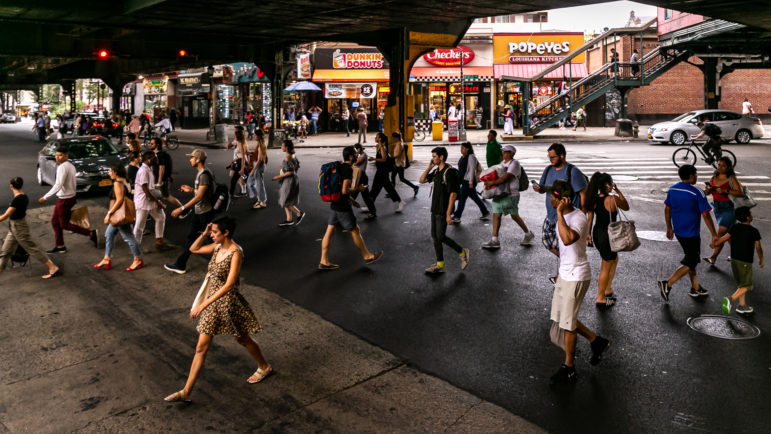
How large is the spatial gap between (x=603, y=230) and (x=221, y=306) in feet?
15.5

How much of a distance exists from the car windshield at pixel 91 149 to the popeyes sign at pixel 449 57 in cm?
2786

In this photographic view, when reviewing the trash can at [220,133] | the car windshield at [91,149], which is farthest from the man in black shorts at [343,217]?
the trash can at [220,133]

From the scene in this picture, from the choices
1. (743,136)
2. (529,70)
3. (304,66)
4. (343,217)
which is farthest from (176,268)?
(529,70)

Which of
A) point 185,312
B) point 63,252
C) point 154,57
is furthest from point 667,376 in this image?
point 154,57

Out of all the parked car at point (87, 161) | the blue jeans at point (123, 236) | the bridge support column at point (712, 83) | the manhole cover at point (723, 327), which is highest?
the bridge support column at point (712, 83)

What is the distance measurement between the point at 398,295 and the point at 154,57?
27908 mm

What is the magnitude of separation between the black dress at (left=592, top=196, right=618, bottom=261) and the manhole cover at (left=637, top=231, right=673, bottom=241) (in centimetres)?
402

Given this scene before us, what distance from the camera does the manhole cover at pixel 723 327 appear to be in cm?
654

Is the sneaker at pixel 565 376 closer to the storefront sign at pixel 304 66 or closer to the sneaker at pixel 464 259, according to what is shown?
the sneaker at pixel 464 259

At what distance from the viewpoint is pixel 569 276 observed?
5.48 metres

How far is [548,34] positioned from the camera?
4225 centimetres

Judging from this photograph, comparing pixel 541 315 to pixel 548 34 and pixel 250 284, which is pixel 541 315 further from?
pixel 548 34

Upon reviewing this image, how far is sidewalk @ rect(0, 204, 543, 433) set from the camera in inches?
193

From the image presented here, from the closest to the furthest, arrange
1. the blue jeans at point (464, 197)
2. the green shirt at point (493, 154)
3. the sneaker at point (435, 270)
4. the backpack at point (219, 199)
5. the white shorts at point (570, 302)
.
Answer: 1. the white shorts at point (570, 302)
2. the sneaker at point (435, 270)
3. the backpack at point (219, 199)
4. the blue jeans at point (464, 197)
5. the green shirt at point (493, 154)
